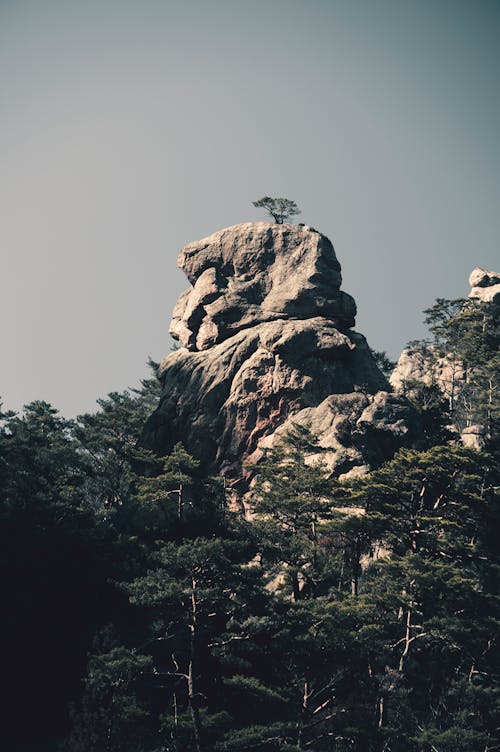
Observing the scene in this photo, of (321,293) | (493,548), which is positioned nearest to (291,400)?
(321,293)

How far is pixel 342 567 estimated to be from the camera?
25.3 metres

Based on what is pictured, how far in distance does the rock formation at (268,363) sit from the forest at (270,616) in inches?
178

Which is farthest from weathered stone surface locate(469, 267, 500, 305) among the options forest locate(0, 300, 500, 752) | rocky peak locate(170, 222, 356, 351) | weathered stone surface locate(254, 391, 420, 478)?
forest locate(0, 300, 500, 752)

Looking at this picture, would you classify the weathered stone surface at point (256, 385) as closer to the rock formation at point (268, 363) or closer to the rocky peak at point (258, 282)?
the rock formation at point (268, 363)

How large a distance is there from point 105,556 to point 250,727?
9902 millimetres

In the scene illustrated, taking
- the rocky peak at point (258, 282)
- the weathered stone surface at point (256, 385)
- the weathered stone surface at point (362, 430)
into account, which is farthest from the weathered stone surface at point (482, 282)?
the weathered stone surface at point (362, 430)

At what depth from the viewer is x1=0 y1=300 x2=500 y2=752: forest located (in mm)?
20969

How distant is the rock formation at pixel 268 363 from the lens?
33.5 metres

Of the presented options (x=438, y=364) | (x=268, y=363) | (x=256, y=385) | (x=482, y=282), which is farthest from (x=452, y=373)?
(x=256, y=385)

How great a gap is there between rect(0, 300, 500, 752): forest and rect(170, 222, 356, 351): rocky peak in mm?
13664

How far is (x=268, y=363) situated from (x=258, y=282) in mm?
7579

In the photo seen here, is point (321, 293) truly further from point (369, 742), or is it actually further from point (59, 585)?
point (369, 742)

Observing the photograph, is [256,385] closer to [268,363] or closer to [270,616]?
[268,363]

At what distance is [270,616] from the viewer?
21625mm
